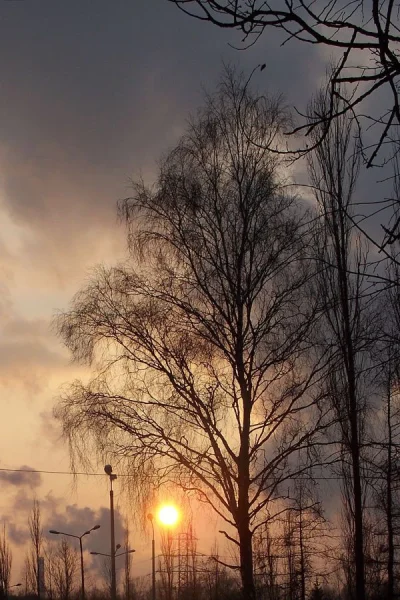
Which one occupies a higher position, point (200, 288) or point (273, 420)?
point (200, 288)

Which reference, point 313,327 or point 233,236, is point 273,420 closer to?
point 313,327

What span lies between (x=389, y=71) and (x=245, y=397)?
536 inches

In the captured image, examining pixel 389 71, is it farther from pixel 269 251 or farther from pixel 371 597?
pixel 371 597

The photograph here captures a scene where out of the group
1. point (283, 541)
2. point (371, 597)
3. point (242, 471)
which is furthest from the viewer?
point (283, 541)

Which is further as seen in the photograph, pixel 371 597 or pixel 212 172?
pixel 371 597

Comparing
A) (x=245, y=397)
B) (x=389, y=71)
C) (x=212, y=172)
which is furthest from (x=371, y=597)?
(x=389, y=71)

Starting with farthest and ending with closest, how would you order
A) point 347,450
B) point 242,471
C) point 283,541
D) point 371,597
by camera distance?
point 283,541
point 371,597
point 347,450
point 242,471

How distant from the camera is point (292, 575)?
30078 millimetres

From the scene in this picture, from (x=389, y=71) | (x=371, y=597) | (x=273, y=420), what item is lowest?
(x=371, y=597)

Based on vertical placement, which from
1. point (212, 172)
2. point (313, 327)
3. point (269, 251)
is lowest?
point (313, 327)

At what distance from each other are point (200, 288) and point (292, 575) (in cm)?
1571

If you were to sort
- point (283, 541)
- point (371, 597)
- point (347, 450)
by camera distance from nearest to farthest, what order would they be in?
point (347, 450)
point (371, 597)
point (283, 541)

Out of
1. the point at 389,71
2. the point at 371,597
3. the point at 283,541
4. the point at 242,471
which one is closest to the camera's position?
the point at 389,71

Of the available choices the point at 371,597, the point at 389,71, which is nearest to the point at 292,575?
the point at 371,597
